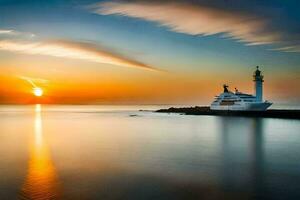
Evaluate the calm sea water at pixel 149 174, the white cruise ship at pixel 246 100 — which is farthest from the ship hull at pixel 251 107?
the calm sea water at pixel 149 174

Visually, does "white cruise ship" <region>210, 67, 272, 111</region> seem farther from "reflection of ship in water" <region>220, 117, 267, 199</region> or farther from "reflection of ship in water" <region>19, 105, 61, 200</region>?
"reflection of ship in water" <region>19, 105, 61, 200</region>

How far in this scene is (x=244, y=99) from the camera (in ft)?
344

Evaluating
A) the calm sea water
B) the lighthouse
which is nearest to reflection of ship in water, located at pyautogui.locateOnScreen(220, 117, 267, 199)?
the calm sea water

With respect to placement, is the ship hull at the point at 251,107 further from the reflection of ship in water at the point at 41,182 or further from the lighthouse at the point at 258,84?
the reflection of ship in water at the point at 41,182

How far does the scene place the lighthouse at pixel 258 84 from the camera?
326ft

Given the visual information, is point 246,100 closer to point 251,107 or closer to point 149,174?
point 251,107

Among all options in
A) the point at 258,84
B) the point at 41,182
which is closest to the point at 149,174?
the point at 41,182

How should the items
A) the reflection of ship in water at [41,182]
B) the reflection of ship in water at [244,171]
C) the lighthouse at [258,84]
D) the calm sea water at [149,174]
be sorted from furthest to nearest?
the lighthouse at [258,84] < the reflection of ship in water at [244,171] < the calm sea water at [149,174] < the reflection of ship in water at [41,182]

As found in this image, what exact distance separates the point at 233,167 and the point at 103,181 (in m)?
8.61

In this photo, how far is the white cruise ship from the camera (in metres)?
101

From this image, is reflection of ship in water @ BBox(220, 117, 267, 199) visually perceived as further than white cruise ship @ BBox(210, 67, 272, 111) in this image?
No

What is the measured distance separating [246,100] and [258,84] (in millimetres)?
6610

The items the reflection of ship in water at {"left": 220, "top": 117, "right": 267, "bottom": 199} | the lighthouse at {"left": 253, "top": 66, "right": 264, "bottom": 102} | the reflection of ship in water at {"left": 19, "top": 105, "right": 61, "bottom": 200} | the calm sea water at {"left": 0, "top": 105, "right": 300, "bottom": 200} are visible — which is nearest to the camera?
the reflection of ship in water at {"left": 19, "top": 105, "right": 61, "bottom": 200}

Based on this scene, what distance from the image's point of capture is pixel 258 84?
332ft
